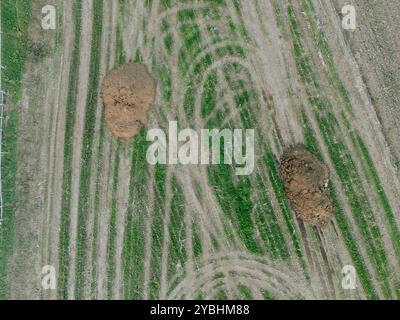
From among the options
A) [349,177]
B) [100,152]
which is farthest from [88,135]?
[349,177]

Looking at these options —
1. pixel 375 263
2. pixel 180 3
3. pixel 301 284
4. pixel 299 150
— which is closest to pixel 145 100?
pixel 180 3

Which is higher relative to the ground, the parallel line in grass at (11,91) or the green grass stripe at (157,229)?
the parallel line in grass at (11,91)

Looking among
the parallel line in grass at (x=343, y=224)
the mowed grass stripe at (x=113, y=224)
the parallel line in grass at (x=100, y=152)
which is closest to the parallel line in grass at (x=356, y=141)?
the parallel line in grass at (x=343, y=224)

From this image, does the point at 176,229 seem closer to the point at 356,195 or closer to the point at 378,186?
the point at 356,195

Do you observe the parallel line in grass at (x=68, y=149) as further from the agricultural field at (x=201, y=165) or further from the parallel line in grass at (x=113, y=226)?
the parallel line in grass at (x=113, y=226)

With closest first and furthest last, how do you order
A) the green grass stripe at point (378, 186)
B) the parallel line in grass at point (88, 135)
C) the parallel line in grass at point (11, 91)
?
the parallel line in grass at point (11, 91)
the parallel line in grass at point (88, 135)
the green grass stripe at point (378, 186)

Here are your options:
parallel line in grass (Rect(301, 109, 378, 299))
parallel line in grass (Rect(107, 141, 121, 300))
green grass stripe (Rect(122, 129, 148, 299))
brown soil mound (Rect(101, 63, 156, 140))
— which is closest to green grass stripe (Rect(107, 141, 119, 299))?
parallel line in grass (Rect(107, 141, 121, 300))
